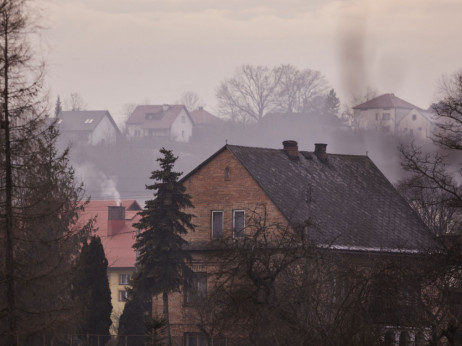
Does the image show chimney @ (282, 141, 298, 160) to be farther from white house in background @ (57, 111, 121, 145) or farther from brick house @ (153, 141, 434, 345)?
white house in background @ (57, 111, 121, 145)

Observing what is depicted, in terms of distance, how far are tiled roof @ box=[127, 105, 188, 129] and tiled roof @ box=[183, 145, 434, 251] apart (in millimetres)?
118405

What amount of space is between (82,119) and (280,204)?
4806 inches

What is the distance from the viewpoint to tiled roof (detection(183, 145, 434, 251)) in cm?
4809

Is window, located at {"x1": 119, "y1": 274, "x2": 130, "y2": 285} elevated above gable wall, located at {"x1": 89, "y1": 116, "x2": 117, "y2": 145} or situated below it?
below

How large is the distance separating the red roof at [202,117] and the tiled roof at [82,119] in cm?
1404

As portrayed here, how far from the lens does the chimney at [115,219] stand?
84375 mm

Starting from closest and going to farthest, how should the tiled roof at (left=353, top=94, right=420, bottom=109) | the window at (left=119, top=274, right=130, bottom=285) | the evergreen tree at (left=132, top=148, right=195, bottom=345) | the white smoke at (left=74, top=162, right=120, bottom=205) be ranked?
the evergreen tree at (left=132, top=148, right=195, bottom=345), the window at (left=119, top=274, right=130, bottom=285), the white smoke at (left=74, top=162, right=120, bottom=205), the tiled roof at (left=353, top=94, right=420, bottom=109)

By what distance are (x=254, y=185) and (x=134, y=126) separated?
130m

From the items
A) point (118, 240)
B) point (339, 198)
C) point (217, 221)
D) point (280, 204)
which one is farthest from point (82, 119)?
point (280, 204)

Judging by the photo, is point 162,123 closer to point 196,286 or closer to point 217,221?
point 217,221

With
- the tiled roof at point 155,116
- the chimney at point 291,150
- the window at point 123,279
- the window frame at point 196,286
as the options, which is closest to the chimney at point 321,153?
the chimney at point 291,150

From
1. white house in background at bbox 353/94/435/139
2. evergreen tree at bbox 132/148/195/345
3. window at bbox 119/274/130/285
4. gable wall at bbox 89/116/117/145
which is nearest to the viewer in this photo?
evergreen tree at bbox 132/148/195/345

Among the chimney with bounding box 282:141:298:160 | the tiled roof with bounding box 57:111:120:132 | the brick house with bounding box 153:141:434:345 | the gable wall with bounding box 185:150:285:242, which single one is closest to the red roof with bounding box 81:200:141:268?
the chimney with bounding box 282:141:298:160

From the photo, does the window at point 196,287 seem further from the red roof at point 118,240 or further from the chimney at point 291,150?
the red roof at point 118,240
